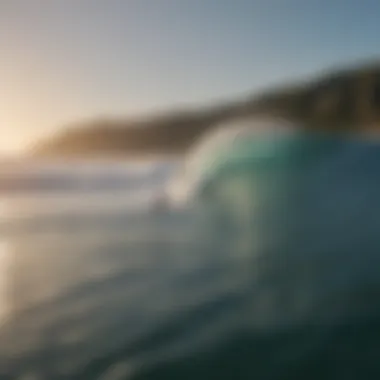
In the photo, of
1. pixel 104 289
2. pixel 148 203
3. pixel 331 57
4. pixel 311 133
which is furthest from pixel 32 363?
pixel 331 57

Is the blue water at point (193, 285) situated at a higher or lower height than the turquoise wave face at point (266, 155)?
lower

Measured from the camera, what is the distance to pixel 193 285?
1087 mm

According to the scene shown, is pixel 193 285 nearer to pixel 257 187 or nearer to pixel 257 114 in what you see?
pixel 257 187

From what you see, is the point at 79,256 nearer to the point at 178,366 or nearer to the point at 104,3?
the point at 178,366

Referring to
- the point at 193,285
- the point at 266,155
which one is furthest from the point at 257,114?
the point at 193,285

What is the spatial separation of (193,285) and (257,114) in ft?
1.11

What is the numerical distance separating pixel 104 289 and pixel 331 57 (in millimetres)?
605

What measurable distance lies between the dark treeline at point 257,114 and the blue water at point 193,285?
72mm

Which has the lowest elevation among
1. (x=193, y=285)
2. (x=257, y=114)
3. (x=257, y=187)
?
(x=193, y=285)

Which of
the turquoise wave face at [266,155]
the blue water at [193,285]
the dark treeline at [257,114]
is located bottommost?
the blue water at [193,285]

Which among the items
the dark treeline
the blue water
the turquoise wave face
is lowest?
the blue water

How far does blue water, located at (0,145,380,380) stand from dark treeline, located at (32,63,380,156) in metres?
0.07

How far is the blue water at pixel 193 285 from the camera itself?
1.05 meters

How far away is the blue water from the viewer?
1.05 metres
